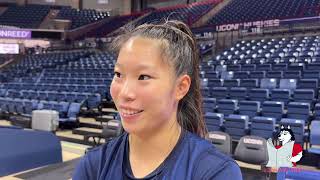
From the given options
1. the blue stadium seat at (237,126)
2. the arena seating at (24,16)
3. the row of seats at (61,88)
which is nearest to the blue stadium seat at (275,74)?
the blue stadium seat at (237,126)

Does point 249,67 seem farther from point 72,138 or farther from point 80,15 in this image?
point 80,15

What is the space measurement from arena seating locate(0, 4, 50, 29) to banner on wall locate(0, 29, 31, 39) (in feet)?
6.92

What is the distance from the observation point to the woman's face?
2.36 feet

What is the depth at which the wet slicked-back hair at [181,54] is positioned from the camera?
76cm

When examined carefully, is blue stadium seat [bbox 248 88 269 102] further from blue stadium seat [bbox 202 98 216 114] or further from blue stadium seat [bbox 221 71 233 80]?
blue stadium seat [bbox 221 71 233 80]

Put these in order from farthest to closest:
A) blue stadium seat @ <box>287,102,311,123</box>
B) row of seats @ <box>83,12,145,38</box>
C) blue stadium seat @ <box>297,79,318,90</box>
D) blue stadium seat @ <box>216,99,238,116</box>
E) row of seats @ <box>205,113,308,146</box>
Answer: row of seats @ <box>83,12,145,38</box>
blue stadium seat @ <box>297,79,318,90</box>
blue stadium seat @ <box>216,99,238,116</box>
blue stadium seat @ <box>287,102,311,123</box>
row of seats @ <box>205,113,308,146</box>

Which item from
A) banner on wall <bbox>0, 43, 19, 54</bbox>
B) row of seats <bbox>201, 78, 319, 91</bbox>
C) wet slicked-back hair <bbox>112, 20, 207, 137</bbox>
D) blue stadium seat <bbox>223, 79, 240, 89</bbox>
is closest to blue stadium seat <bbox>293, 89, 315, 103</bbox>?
row of seats <bbox>201, 78, 319, 91</bbox>

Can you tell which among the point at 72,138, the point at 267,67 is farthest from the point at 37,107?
the point at 267,67

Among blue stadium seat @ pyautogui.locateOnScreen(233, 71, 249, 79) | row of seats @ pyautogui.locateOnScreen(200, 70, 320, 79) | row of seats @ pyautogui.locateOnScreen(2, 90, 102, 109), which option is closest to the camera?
row of seats @ pyautogui.locateOnScreen(200, 70, 320, 79)

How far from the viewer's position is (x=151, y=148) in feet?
2.58

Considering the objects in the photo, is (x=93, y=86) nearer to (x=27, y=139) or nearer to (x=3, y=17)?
(x=27, y=139)

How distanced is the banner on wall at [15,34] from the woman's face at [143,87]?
1801 cm

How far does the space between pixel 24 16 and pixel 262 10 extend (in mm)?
14146

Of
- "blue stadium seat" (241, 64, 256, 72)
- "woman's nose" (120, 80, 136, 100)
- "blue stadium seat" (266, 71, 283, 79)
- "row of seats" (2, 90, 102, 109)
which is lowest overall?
"row of seats" (2, 90, 102, 109)
